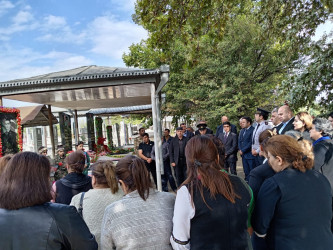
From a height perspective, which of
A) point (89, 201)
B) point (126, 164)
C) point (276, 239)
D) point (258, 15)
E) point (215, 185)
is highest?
point (258, 15)

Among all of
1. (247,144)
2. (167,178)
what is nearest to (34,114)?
(167,178)

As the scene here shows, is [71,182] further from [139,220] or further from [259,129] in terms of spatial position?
[259,129]

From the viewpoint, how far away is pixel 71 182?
3188mm

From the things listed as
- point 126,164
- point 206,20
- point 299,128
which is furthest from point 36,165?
point 206,20

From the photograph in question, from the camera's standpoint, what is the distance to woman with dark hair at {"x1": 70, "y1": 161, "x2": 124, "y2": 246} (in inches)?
96.3

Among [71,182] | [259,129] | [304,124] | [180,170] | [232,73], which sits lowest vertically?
[180,170]

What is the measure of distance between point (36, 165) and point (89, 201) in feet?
3.18

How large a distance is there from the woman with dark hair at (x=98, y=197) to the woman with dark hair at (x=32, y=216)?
84 cm

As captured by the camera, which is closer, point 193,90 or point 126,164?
point 126,164

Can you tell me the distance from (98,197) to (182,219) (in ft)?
3.34

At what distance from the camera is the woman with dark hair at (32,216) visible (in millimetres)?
1497

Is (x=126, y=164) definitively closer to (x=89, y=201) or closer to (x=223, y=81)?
(x=89, y=201)

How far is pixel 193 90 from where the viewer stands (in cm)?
1597

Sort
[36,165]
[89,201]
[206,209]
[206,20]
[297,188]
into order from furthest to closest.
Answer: [206,20] < [89,201] < [297,188] < [206,209] < [36,165]
